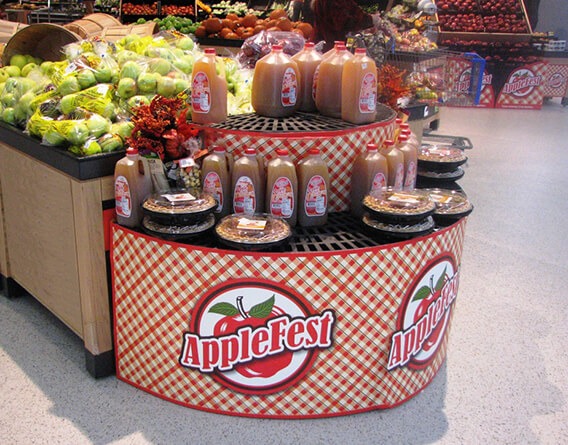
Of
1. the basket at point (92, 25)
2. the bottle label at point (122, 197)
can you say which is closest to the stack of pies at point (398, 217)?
the bottle label at point (122, 197)

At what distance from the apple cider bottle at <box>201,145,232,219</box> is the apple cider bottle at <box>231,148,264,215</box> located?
0.15ft

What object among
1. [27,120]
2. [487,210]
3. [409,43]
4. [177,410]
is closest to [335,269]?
[177,410]

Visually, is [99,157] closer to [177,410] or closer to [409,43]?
[177,410]

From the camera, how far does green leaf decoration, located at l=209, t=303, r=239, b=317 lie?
7.40ft

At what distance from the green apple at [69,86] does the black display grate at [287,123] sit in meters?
0.70

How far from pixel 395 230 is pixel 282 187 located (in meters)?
0.48

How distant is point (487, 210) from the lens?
199 inches

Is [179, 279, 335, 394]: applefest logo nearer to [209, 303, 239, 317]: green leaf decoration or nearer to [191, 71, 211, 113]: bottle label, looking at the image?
[209, 303, 239, 317]: green leaf decoration

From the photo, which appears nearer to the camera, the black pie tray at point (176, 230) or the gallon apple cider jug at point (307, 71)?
the black pie tray at point (176, 230)

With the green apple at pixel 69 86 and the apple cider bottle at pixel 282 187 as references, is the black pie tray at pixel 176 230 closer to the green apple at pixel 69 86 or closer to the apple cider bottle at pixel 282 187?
the apple cider bottle at pixel 282 187

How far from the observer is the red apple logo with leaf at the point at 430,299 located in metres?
2.42

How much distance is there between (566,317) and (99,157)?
2.55 m

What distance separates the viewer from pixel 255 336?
2.27 m

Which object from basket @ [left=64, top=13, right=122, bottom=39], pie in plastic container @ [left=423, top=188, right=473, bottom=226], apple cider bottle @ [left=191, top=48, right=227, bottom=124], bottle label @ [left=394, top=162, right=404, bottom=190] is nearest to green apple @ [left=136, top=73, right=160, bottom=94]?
apple cider bottle @ [left=191, top=48, right=227, bottom=124]
